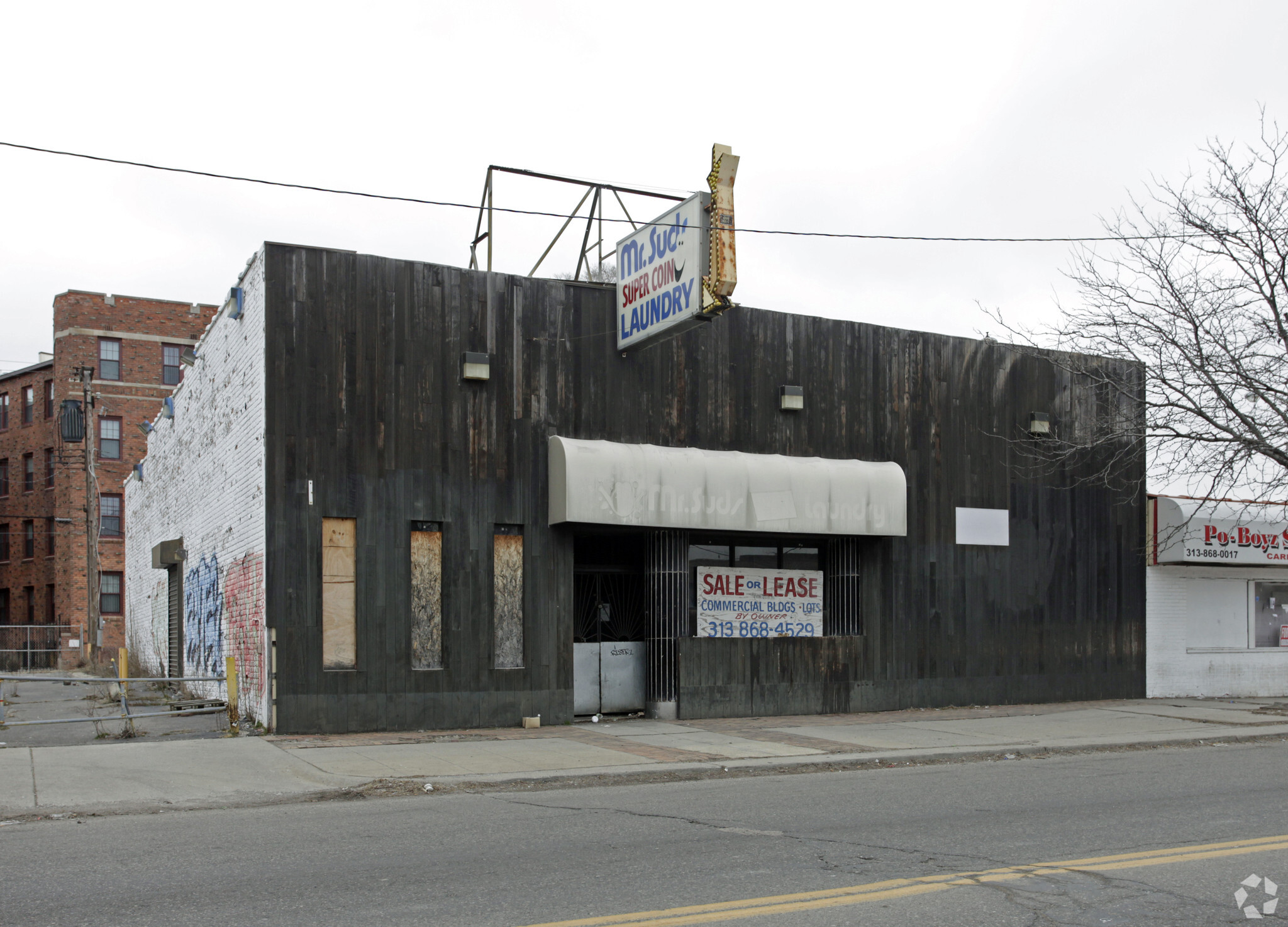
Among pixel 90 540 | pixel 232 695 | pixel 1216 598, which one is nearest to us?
pixel 232 695

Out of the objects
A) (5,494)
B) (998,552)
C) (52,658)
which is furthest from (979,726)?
(5,494)

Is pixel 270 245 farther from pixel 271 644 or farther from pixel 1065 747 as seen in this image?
pixel 1065 747

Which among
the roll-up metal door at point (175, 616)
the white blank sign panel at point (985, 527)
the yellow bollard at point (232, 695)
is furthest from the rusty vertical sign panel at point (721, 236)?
the roll-up metal door at point (175, 616)

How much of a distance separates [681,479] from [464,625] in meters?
3.53

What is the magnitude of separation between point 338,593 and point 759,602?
20.4ft

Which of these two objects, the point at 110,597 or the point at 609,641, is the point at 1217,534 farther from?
the point at 110,597

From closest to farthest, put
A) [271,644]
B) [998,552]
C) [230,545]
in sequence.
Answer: [271,644] → [230,545] → [998,552]

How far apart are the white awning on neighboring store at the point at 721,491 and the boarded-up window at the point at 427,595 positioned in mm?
1655

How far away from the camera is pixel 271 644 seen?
14.1 m

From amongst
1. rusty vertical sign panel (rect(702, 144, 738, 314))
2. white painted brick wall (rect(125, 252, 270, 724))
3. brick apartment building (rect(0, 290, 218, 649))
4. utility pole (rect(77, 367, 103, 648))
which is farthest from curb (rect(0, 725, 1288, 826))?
brick apartment building (rect(0, 290, 218, 649))

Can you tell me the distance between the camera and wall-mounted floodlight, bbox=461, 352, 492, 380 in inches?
606

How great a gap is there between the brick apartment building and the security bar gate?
3487 cm

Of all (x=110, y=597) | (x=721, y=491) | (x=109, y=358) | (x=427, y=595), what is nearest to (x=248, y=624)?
(x=427, y=595)

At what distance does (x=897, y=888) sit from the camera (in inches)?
257
